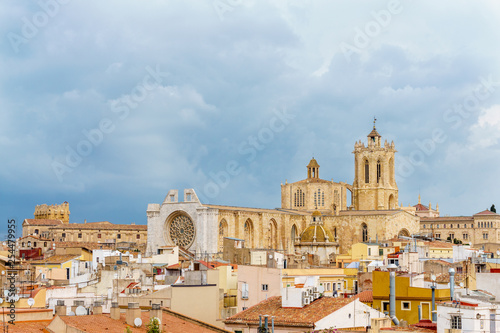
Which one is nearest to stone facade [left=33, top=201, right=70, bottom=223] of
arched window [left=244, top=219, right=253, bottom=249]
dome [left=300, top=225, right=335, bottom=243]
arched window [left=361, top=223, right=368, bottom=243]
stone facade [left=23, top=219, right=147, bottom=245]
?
stone facade [left=23, top=219, right=147, bottom=245]

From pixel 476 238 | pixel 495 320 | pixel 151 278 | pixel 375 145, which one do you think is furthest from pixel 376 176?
pixel 495 320

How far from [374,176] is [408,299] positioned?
9097 centimetres

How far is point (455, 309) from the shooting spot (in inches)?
894

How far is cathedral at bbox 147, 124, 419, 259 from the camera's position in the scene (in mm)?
100938

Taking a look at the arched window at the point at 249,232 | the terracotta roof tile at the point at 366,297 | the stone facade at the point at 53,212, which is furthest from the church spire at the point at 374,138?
the terracotta roof tile at the point at 366,297

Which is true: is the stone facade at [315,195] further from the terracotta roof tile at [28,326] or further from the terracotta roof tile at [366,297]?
the terracotta roof tile at [28,326]

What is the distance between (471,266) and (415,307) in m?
7.77

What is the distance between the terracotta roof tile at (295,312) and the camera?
92.6 feet

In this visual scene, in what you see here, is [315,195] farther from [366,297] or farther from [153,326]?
[153,326]

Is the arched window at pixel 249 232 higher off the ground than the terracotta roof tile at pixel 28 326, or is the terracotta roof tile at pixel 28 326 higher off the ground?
the arched window at pixel 249 232

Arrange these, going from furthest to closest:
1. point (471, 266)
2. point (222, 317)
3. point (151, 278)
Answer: point (151, 278)
point (471, 266)
point (222, 317)

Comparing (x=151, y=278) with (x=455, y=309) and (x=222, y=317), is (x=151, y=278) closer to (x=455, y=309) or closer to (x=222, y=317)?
(x=222, y=317)

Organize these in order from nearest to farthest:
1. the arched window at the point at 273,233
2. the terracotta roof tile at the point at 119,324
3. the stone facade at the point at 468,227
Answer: the terracotta roof tile at the point at 119,324
the arched window at the point at 273,233
the stone facade at the point at 468,227

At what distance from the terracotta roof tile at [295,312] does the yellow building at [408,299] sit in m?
2.77
